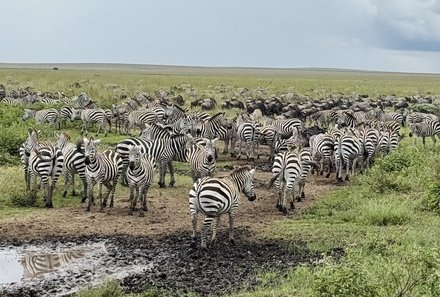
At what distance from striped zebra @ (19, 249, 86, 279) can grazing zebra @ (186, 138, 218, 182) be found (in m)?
4.28

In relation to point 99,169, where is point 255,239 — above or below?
below

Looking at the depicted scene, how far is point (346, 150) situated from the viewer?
16203 millimetres

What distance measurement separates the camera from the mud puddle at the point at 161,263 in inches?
334

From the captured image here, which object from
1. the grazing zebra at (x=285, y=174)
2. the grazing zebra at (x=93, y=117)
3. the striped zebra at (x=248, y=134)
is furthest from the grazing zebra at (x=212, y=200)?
the grazing zebra at (x=93, y=117)

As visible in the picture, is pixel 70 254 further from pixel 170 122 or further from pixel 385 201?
pixel 170 122

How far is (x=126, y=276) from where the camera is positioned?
29.5ft

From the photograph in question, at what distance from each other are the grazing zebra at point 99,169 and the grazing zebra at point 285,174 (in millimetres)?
3402

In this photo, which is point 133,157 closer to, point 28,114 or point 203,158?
point 203,158

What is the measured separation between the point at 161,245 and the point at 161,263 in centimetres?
101

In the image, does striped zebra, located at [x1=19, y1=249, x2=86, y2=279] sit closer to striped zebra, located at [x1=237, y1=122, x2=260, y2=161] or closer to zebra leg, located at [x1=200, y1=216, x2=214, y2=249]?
zebra leg, located at [x1=200, y1=216, x2=214, y2=249]

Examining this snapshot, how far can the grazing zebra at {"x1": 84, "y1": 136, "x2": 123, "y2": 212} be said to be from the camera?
1265 cm

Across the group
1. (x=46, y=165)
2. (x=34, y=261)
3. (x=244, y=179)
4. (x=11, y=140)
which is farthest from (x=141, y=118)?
(x=34, y=261)

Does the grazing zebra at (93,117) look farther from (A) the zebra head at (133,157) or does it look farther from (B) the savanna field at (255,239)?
(A) the zebra head at (133,157)

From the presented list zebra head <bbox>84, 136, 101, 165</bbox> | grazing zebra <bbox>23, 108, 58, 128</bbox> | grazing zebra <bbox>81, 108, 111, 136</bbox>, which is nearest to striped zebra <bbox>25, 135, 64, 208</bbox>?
zebra head <bbox>84, 136, 101, 165</bbox>
